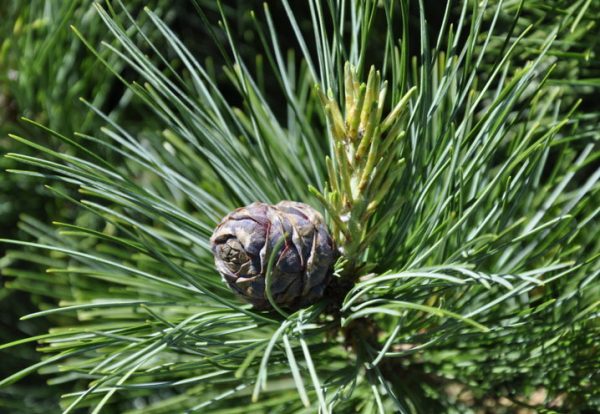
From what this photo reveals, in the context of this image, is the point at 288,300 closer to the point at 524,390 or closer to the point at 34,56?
the point at 524,390

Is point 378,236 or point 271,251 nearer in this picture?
point 271,251

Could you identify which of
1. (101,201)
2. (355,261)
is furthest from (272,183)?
(101,201)

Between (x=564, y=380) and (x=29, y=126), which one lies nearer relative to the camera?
(x=564, y=380)

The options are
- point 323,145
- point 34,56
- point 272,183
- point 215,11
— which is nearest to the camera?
point 272,183

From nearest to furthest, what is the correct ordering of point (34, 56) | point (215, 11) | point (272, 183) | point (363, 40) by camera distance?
point (363, 40) → point (272, 183) → point (34, 56) → point (215, 11)

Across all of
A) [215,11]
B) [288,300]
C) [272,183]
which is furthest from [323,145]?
[215,11]

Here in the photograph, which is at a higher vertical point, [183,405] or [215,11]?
[215,11]

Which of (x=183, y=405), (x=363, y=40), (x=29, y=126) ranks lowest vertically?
(x=183, y=405)
